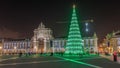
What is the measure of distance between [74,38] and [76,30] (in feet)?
10.1

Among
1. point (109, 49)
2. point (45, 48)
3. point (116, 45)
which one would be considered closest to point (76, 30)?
point (109, 49)

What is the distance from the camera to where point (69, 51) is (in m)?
90.6

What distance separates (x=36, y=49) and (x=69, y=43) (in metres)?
110

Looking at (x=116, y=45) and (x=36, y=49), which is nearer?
(x=116, y=45)

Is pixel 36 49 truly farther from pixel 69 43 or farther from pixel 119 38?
pixel 69 43

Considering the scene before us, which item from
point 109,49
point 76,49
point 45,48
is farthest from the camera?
point 45,48

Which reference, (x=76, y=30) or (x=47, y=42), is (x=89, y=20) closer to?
(x=47, y=42)

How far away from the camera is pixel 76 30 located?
92312 mm

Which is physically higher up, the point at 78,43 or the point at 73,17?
the point at 73,17

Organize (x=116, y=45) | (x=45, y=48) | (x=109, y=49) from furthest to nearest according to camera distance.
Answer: (x=45, y=48) → (x=116, y=45) → (x=109, y=49)

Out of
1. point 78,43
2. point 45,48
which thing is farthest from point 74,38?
point 45,48

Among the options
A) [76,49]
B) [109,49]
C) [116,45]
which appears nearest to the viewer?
[76,49]

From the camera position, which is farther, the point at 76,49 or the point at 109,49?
the point at 109,49

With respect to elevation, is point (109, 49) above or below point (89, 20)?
below
